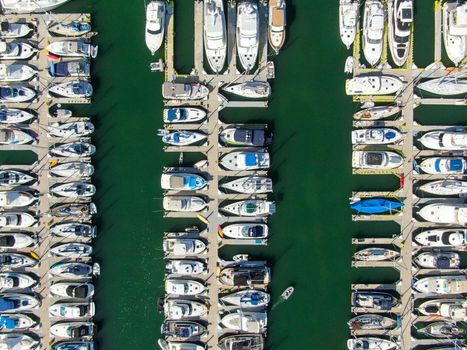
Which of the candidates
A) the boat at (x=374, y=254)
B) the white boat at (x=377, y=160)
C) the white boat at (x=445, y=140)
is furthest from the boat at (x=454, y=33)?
the boat at (x=374, y=254)

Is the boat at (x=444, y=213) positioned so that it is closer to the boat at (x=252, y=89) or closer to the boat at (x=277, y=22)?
the boat at (x=252, y=89)

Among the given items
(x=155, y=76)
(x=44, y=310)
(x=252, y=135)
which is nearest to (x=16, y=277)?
(x=44, y=310)

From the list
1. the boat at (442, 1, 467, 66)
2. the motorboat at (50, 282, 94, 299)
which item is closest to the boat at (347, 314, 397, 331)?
the motorboat at (50, 282, 94, 299)

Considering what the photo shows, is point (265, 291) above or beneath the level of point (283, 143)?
beneath

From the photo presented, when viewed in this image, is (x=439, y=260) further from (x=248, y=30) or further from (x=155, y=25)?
(x=155, y=25)

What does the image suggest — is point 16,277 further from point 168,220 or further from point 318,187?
point 318,187

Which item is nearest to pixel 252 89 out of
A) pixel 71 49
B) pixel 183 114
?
pixel 183 114
